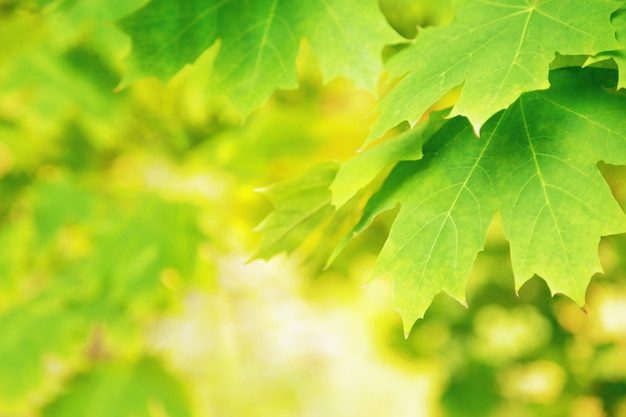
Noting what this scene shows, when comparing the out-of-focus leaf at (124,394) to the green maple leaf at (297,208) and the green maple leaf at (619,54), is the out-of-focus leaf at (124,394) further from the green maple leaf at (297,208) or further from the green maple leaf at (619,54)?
the green maple leaf at (619,54)

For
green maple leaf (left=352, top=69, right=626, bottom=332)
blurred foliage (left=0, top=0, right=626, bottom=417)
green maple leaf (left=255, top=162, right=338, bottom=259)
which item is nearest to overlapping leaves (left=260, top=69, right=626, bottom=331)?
green maple leaf (left=352, top=69, right=626, bottom=332)

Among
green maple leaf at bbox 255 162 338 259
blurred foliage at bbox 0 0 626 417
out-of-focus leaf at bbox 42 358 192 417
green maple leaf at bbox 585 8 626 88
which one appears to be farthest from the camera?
out-of-focus leaf at bbox 42 358 192 417

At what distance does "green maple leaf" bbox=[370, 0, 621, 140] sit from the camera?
2.03ft

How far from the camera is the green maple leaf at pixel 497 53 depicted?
620 mm

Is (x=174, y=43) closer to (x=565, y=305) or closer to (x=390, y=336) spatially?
(x=565, y=305)

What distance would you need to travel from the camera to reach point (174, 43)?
0.85 metres

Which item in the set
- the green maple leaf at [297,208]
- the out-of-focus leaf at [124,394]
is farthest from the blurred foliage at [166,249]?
the green maple leaf at [297,208]

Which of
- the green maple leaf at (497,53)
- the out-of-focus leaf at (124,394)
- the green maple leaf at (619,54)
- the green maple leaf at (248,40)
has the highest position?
the green maple leaf at (248,40)

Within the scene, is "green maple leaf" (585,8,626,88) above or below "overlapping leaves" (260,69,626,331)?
above

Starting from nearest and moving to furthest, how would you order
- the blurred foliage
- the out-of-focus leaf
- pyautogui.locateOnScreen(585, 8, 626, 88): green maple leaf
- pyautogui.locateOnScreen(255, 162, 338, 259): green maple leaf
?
pyautogui.locateOnScreen(585, 8, 626, 88): green maple leaf < pyautogui.locateOnScreen(255, 162, 338, 259): green maple leaf < the blurred foliage < the out-of-focus leaf

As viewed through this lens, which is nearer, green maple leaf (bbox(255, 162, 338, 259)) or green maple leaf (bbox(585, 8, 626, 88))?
green maple leaf (bbox(585, 8, 626, 88))

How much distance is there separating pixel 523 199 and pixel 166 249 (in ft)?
3.41

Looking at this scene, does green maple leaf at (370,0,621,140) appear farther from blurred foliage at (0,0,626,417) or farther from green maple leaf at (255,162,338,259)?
blurred foliage at (0,0,626,417)

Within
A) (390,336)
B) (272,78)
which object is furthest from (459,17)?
(390,336)
